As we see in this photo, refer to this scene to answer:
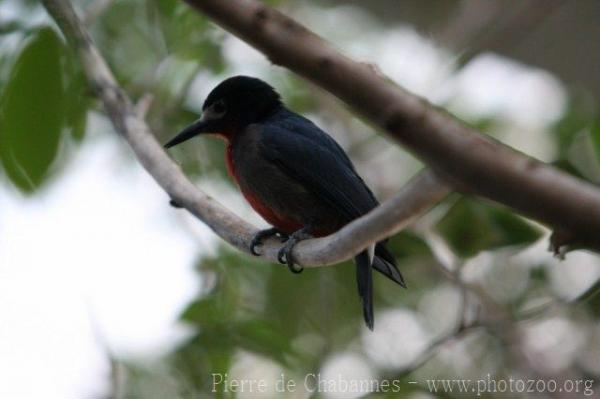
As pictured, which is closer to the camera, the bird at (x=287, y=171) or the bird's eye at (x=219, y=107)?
the bird at (x=287, y=171)

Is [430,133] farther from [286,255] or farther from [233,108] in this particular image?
[233,108]

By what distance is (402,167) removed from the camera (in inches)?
221

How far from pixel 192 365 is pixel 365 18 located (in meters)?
1.81

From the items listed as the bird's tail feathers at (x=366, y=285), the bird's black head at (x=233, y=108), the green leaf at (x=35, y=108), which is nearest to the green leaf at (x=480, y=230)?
the bird's tail feathers at (x=366, y=285)

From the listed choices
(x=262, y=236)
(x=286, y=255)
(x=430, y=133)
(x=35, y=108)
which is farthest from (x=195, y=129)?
(x=430, y=133)

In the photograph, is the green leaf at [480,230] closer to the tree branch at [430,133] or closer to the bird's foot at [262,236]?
the bird's foot at [262,236]

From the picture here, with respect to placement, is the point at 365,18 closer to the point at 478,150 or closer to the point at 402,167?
the point at 402,167

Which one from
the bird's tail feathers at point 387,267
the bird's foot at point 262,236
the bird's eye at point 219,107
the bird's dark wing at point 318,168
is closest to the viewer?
the bird's foot at point 262,236

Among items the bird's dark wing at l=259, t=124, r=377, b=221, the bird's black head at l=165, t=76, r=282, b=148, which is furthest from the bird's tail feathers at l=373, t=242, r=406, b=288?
the bird's black head at l=165, t=76, r=282, b=148

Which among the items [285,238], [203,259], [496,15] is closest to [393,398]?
[285,238]

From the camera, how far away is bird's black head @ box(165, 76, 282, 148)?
4.16 m

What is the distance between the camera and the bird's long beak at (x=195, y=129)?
13.4 ft

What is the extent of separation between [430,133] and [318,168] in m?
2.56

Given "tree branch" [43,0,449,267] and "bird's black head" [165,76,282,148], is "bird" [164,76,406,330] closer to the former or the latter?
"bird's black head" [165,76,282,148]
